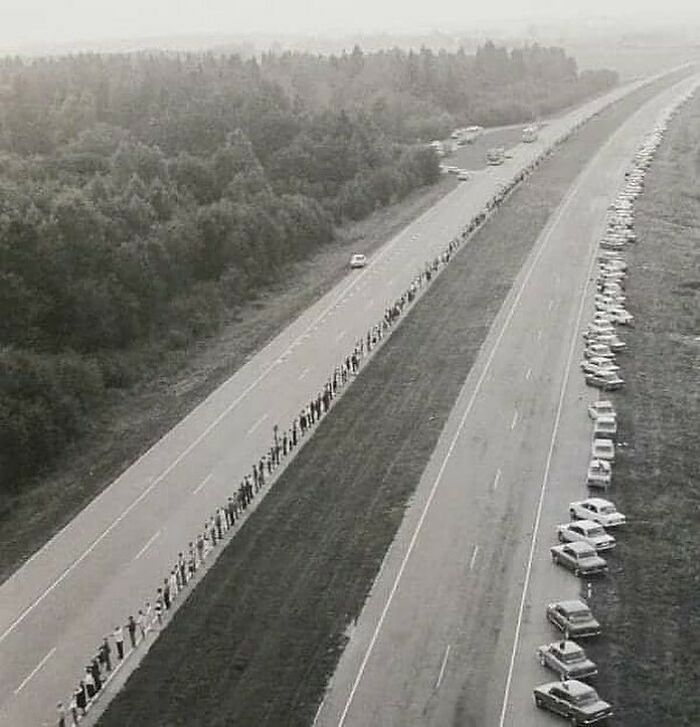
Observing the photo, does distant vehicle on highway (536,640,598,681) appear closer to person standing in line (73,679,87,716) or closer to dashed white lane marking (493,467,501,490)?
person standing in line (73,679,87,716)

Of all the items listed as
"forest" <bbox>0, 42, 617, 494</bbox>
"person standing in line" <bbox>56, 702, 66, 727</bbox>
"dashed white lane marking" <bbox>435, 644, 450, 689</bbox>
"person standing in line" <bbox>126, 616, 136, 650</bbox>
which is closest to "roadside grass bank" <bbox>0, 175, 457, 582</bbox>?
"forest" <bbox>0, 42, 617, 494</bbox>

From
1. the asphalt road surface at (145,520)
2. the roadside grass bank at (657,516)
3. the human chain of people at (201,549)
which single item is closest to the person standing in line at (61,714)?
the human chain of people at (201,549)

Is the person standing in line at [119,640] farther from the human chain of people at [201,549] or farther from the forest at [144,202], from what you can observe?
the forest at [144,202]

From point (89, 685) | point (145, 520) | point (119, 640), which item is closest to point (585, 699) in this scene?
point (89, 685)

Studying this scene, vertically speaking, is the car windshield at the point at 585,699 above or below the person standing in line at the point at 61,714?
above

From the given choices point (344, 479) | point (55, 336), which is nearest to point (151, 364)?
point (55, 336)

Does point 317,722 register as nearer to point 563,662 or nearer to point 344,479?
point 563,662

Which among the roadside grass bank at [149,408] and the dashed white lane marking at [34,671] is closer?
the dashed white lane marking at [34,671]

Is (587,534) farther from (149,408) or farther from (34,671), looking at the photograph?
(149,408)
